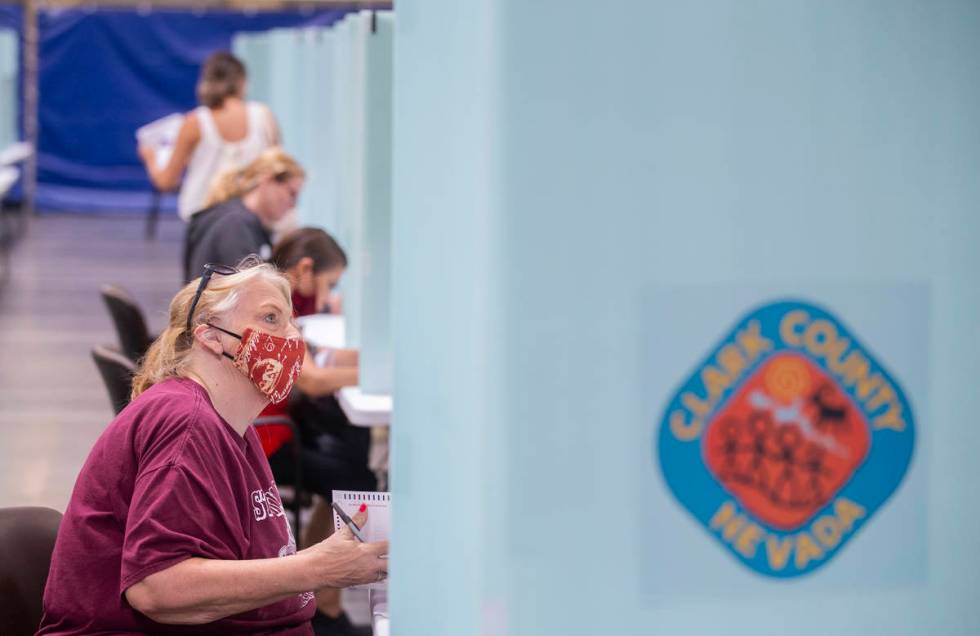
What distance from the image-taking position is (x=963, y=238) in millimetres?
1365

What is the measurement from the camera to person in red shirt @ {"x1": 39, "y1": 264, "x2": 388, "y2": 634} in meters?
1.94

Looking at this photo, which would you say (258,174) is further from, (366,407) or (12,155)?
(12,155)

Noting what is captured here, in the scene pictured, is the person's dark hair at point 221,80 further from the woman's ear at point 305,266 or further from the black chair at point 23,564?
the black chair at point 23,564

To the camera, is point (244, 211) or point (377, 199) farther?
point (244, 211)

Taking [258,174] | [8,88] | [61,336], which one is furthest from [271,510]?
[8,88]

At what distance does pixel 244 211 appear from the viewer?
479cm

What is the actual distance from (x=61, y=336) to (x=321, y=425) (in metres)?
4.72

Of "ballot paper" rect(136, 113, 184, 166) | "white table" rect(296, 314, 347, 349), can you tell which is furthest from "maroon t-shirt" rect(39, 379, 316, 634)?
"ballot paper" rect(136, 113, 184, 166)

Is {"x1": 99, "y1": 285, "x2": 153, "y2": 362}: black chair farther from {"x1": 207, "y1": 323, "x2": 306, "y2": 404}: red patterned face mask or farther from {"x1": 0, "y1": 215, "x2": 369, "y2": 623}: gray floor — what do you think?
{"x1": 207, "y1": 323, "x2": 306, "y2": 404}: red patterned face mask

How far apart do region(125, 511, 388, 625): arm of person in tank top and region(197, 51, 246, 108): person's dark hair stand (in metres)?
5.14

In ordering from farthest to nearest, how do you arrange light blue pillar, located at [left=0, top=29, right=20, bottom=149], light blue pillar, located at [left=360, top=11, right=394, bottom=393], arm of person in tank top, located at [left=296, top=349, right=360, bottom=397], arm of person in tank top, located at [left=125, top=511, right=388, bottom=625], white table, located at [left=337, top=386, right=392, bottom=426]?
1. light blue pillar, located at [left=0, top=29, right=20, bottom=149]
2. arm of person in tank top, located at [left=296, top=349, right=360, bottom=397]
3. light blue pillar, located at [left=360, top=11, right=394, bottom=393]
4. white table, located at [left=337, top=386, right=392, bottom=426]
5. arm of person in tank top, located at [left=125, top=511, right=388, bottom=625]

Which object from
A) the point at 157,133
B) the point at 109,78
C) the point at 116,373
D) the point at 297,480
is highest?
the point at 109,78

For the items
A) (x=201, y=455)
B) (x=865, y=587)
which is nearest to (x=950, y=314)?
(x=865, y=587)

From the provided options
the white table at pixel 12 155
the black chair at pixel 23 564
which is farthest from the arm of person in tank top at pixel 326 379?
the white table at pixel 12 155
